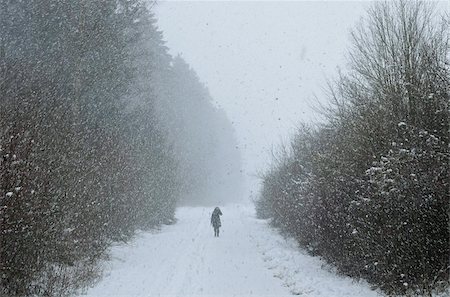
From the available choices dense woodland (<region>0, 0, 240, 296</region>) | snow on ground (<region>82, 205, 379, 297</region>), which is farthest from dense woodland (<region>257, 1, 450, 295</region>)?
dense woodland (<region>0, 0, 240, 296</region>)

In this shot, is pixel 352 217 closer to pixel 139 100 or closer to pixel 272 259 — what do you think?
pixel 272 259

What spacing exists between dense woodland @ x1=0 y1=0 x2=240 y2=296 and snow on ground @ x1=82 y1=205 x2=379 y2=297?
0.96 m

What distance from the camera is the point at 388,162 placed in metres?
8.86

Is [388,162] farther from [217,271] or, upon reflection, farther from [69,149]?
[69,149]

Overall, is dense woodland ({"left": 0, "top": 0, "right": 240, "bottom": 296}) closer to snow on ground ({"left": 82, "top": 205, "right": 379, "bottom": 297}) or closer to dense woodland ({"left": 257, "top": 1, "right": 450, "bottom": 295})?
snow on ground ({"left": 82, "top": 205, "right": 379, "bottom": 297})

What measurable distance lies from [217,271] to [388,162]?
714 centimetres

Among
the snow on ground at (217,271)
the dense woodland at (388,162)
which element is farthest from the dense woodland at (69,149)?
the dense woodland at (388,162)

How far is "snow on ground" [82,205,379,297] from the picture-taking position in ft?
35.8

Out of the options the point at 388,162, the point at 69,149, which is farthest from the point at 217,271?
the point at 388,162

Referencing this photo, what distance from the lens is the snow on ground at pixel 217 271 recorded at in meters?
10.9

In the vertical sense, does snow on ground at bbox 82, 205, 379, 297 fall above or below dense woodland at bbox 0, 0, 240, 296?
below

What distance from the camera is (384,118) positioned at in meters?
11.3

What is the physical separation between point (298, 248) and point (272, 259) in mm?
2692

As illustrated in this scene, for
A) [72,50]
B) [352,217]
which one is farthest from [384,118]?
[72,50]
